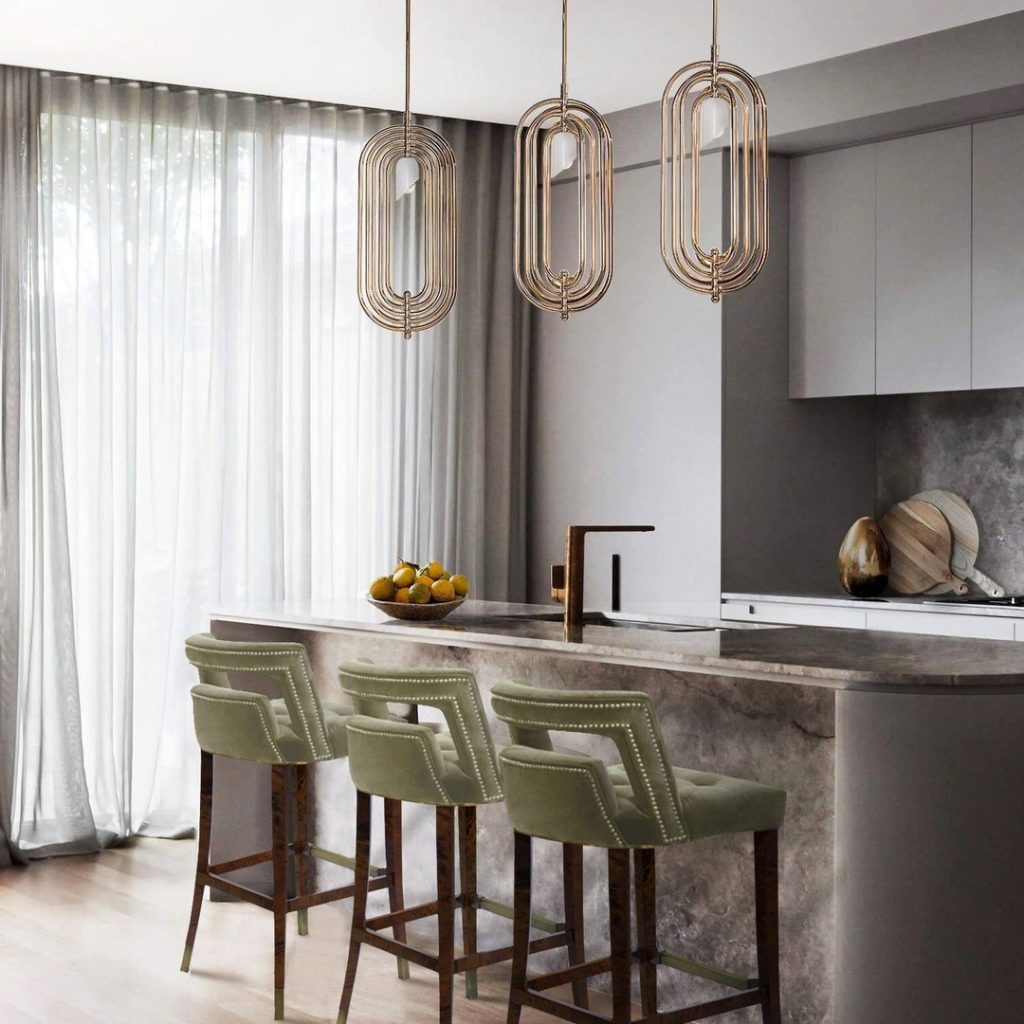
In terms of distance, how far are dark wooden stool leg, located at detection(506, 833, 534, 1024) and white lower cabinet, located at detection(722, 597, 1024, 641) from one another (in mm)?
1623

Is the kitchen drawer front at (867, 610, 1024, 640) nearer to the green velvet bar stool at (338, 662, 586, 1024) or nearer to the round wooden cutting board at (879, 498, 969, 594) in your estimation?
the round wooden cutting board at (879, 498, 969, 594)

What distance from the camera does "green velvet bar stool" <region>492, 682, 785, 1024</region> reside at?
2.85 metres

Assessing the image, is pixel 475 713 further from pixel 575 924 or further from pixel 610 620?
pixel 610 620

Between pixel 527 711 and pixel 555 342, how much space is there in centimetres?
338

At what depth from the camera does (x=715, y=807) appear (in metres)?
2.95

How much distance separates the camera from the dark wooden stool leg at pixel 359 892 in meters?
3.49

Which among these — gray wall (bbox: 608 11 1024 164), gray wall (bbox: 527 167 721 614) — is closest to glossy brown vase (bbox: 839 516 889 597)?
gray wall (bbox: 527 167 721 614)

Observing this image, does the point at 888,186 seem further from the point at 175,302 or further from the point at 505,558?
the point at 175,302

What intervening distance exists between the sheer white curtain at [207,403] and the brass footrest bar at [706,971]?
2.66m

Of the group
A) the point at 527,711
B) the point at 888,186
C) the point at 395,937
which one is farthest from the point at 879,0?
the point at 395,937

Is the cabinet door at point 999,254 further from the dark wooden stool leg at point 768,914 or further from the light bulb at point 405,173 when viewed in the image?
the dark wooden stool leg at point 768,914

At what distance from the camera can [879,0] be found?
4.42 metres

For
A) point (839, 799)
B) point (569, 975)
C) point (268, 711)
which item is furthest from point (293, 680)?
point (839, 799)

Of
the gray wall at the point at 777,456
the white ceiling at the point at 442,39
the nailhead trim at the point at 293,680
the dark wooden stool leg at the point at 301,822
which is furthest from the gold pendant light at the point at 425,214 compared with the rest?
the gray wall at the point at 777,456
